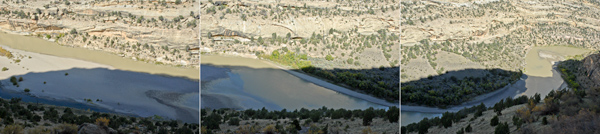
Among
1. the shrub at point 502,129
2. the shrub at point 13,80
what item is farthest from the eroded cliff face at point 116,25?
the shrub at point 502,129

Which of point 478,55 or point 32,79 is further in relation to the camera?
point 32,79

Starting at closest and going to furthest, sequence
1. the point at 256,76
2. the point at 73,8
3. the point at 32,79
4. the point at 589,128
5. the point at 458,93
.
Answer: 1. the point at 589,128
2. the point at 256,76
3. the point at 458,93
4. the point at 32,79
5. the point at 73,8

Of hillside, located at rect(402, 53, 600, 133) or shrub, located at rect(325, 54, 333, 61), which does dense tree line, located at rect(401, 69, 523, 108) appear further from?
shrub, located at rect(325, 54, 333, 61)

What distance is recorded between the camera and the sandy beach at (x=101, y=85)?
744cm

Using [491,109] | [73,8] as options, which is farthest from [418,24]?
[73,8]

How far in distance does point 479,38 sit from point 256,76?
217 inches

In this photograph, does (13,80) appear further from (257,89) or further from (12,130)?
(257,89)

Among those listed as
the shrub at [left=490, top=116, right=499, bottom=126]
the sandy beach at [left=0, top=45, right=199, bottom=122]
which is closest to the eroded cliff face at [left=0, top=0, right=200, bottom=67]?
the sandy beach at [left=0, top=45, right=199, bottom=122]

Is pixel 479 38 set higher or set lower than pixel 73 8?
lower

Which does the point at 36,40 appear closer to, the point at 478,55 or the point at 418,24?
the point at 418,24

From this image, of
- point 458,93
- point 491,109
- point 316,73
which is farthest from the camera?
point 458,93

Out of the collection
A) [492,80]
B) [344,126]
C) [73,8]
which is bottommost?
[344,126]

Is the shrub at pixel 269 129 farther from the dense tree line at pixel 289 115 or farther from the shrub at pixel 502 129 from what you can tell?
the shrub at pixel 502 129

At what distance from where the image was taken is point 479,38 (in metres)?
8.13
